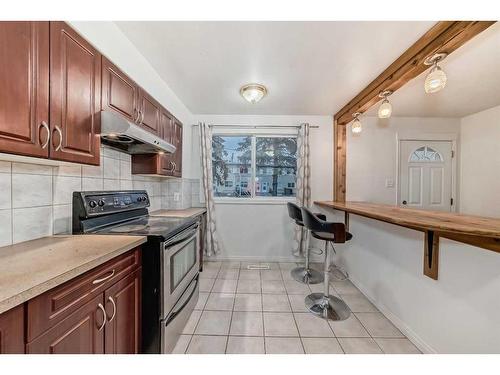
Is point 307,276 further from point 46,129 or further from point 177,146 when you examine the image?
point 46,129

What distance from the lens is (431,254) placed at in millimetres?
1468

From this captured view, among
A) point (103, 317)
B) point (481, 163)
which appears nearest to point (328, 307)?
point (103, 317)

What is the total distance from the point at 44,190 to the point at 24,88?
63 centimetres

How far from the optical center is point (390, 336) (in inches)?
65.9

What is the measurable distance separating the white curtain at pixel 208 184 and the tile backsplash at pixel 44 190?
1269mm

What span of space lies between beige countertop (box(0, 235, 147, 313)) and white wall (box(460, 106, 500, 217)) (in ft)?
15.2

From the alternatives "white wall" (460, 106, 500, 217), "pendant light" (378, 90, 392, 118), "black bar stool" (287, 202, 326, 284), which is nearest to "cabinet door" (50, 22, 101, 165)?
"black bar stool" (287, 202, 326, 284)

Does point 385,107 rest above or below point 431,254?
above

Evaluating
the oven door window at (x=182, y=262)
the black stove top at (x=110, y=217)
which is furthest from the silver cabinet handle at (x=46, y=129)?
the oven door window at (x=182, y=262)

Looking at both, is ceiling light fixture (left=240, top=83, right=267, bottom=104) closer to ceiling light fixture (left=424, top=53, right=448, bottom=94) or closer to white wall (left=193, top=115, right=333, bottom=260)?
white wall (left=193, top=115, right=333, bottom=260)

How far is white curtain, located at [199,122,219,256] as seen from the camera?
3.12 metres
